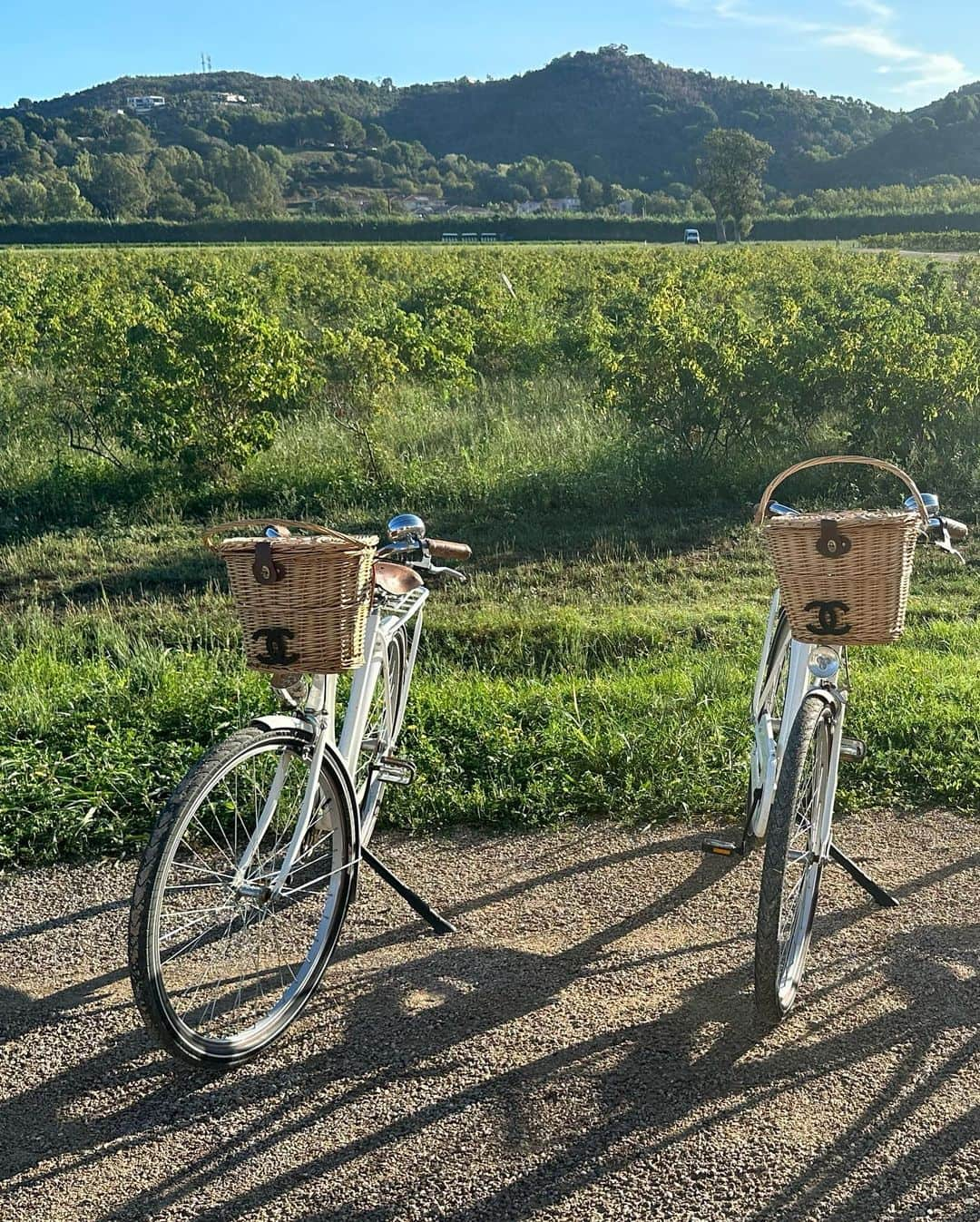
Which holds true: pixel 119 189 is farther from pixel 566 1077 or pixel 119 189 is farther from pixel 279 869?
pixel 566 1077

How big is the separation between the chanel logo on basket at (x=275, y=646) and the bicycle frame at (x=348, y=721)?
169 millimetres

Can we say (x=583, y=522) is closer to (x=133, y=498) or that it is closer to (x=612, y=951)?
(x=133, y=498)

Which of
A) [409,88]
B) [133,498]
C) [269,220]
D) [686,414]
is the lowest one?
[133,498]

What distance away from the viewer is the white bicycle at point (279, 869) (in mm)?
2912

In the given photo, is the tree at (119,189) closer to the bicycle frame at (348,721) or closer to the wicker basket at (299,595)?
the bicycle frame at (348,721)

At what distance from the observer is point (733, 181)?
85.1m

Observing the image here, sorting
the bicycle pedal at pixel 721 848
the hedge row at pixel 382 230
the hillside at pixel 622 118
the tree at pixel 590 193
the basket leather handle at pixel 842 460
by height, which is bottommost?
the bicycle pedal at pixel 721 848

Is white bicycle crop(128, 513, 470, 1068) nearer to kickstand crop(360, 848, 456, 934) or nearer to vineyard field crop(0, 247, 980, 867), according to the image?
kickstand crop(360, 848, 456, 934)

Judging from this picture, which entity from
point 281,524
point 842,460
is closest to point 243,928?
point 281,524

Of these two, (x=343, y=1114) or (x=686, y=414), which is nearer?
(x=343, y=1114)

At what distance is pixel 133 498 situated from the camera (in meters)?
12.9

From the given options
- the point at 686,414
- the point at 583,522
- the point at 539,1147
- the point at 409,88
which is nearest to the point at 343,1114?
the point at 539,1147

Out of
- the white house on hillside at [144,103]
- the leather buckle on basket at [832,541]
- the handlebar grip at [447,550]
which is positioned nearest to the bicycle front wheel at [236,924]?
the handlebar grip at [447,550]

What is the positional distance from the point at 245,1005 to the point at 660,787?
6.45 ft
